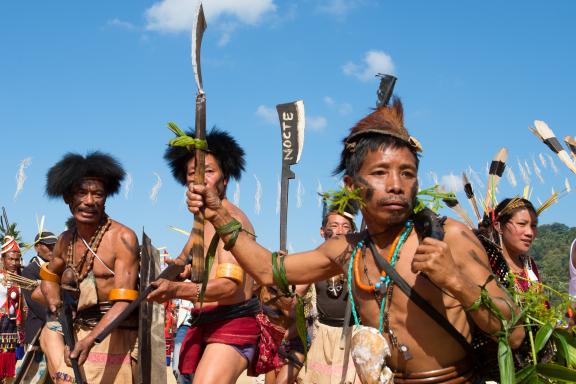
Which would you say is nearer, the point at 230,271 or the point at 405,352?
the point at 405,352

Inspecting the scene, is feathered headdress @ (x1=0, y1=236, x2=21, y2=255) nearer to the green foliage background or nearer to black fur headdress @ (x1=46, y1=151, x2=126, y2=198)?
black fur headdress @ (x1=46, y1=151, x2=126, y2=198)

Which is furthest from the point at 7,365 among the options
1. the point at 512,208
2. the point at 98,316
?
the point at 512,208

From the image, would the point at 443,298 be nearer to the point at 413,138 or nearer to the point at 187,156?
the point at 413,138

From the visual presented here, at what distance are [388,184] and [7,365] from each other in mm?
8779

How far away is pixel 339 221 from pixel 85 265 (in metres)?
2.82

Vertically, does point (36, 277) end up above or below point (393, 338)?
above

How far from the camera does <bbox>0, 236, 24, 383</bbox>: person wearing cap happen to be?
35.5 feet

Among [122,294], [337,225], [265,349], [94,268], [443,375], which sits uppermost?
[337,225]

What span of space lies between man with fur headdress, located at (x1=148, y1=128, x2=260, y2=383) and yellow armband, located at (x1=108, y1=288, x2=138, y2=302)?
53 cm

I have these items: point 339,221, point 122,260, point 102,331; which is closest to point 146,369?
point 102,331

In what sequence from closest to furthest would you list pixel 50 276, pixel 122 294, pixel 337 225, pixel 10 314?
pixel 122 294
pixel 50 276
pixel 337 225
pixel 10 314

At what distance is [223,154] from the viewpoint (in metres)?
6.17

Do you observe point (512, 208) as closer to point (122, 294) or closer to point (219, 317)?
point (219, 317)

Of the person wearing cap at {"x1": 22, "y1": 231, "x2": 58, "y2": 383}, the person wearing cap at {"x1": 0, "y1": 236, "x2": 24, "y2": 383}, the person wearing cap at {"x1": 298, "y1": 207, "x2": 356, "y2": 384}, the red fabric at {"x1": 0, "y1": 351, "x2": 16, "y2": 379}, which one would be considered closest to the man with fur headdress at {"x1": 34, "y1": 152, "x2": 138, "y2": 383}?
the person wearing cap at {"x1": 298, "y1": 207, "x2": 356, "y2": 384}
